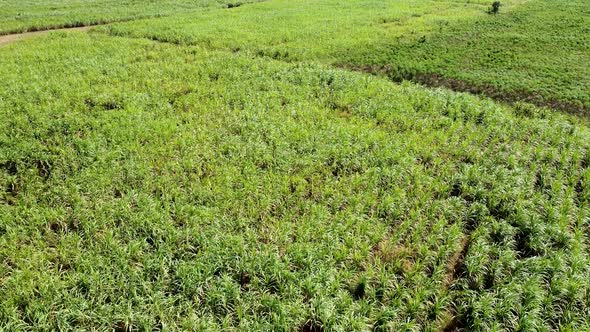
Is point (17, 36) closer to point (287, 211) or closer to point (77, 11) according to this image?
point (77, 11)

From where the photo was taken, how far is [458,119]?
14.9 metres

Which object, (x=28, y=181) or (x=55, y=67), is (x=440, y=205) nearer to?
(x=28, y=181)

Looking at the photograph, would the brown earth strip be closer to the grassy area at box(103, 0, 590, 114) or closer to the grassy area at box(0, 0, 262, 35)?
the grassy area at box(103, 0, 590, 114)

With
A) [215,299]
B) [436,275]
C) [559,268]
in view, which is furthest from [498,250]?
[215,299]

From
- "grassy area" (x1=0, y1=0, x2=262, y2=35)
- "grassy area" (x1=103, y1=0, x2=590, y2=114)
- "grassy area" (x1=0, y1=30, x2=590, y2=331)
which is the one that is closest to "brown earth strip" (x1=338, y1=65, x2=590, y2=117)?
"grassy area" (x1=103, y1=0, x2=590, y2=114)

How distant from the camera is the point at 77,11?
36562 mm

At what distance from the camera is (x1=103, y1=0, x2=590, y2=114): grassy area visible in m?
19.7

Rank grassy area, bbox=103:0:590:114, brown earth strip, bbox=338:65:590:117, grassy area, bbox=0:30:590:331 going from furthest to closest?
grassy area, bbox=103:0:590:114, brown earth strip, bbox=338:65:590:117, grassy area, bbox=0:30:590:331

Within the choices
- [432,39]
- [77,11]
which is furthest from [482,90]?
[77,11]

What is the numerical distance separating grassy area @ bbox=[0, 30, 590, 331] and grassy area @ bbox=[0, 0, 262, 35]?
1756 cm

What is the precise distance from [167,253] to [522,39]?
90.4ft

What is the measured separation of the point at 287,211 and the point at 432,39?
22179 millimetres

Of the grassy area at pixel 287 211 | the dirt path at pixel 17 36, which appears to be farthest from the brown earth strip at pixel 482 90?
the dirt path at pixel 17 36

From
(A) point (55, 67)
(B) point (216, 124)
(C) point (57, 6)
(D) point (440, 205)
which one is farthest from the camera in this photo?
(C) point (57, 6)
